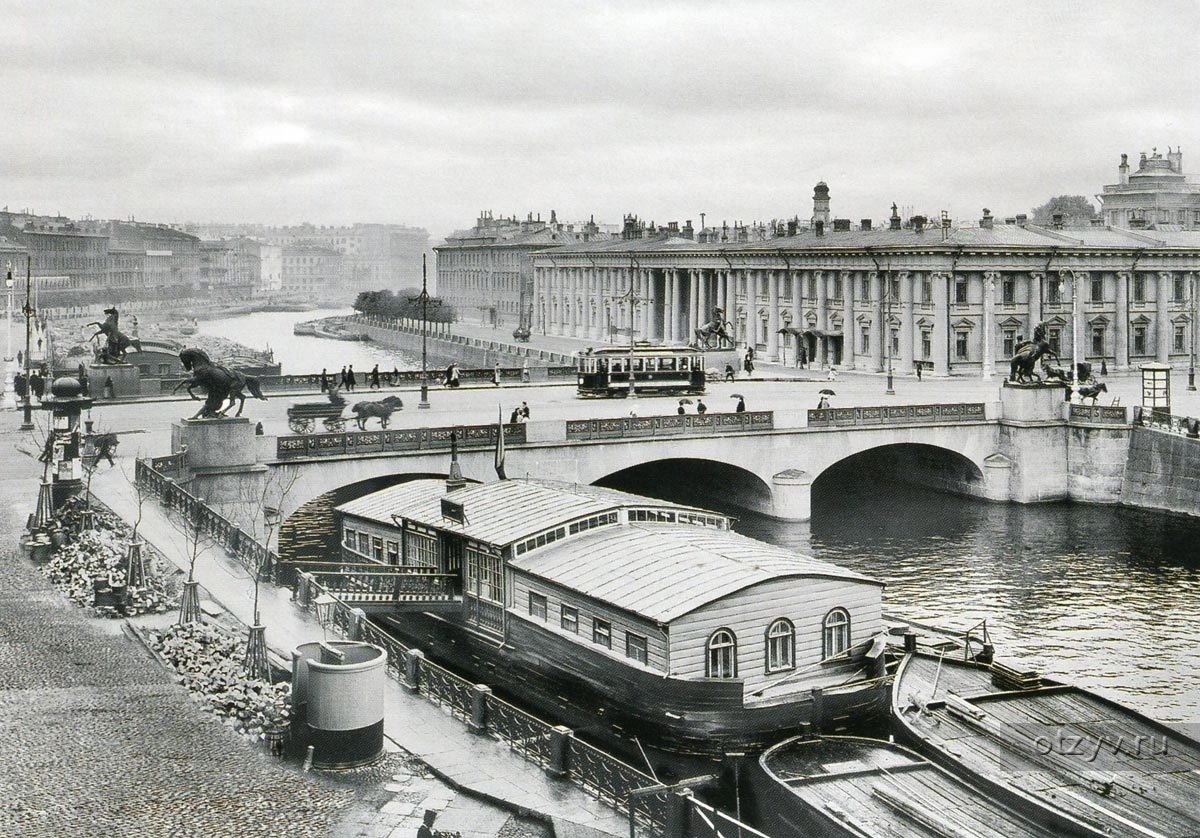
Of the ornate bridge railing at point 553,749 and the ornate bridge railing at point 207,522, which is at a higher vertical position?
the ornate bridge railing at point 207,522

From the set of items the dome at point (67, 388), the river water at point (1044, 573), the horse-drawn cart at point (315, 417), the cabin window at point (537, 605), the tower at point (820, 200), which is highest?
the tower at point (820, 200)

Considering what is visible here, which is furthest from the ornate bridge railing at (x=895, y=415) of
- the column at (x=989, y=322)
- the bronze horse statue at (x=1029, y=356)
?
the column at (x=989, y=322)

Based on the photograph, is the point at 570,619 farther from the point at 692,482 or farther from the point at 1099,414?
the point at 1099,414

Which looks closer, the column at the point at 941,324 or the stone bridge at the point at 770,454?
the stone bridge at the point at 770,454

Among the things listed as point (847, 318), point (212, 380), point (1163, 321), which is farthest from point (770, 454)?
point (1163, 321)

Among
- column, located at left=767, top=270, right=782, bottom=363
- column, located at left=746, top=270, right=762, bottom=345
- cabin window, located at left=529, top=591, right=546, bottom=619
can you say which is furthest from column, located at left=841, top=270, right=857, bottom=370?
cabin window, located at left=529, top=591, right=546, bottom=619

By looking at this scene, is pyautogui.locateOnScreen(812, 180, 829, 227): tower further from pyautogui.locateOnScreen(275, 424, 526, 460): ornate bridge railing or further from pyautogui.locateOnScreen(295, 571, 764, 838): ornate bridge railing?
pyautogui.locateOnScreen(295, 571, 764, 838): ornate bridge railing

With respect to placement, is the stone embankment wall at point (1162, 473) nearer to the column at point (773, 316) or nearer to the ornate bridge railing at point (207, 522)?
the ornate bridge railing at point (207, 522)
